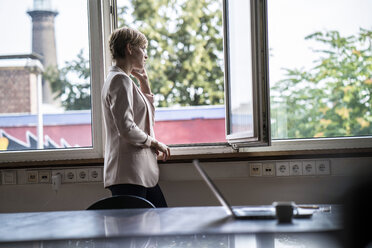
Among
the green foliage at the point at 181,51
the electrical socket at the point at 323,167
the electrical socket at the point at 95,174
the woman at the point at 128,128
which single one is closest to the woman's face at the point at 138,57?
the woman at the point at 128,128

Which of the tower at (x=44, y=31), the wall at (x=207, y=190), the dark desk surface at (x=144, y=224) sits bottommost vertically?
the wall at (x=207, y=190)

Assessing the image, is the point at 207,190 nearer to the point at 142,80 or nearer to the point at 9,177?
the point at 142,80

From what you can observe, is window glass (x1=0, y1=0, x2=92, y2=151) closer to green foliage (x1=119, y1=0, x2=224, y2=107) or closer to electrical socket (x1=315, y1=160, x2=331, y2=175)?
electrical socket (x1=315, y1=160, x2=331, y2=175)

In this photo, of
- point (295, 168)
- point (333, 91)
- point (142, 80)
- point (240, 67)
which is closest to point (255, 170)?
point (295, 168)

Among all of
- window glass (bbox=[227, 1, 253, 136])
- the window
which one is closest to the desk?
window glass (bbox=[227, 1, 253, 136])

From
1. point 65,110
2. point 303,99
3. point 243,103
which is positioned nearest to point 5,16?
point 65,110

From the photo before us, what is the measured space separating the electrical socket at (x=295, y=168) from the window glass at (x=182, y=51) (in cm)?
514

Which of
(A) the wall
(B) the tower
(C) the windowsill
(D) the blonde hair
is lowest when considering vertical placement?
(A) the wall

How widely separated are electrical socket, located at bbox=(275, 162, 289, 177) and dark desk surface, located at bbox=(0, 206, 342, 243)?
4.86 ft

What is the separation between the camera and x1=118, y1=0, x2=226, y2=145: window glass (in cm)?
854

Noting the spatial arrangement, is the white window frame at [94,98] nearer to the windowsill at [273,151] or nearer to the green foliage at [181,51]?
the windowsill at [273,151]

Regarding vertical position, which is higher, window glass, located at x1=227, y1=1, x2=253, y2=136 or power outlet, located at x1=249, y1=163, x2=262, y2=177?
window glass, located at x1=227, y1=1, x2=253, y2=136

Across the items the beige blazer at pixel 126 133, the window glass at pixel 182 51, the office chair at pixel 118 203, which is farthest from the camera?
the window glass at pixel 182 51

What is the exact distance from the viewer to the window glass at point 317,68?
3232mm
